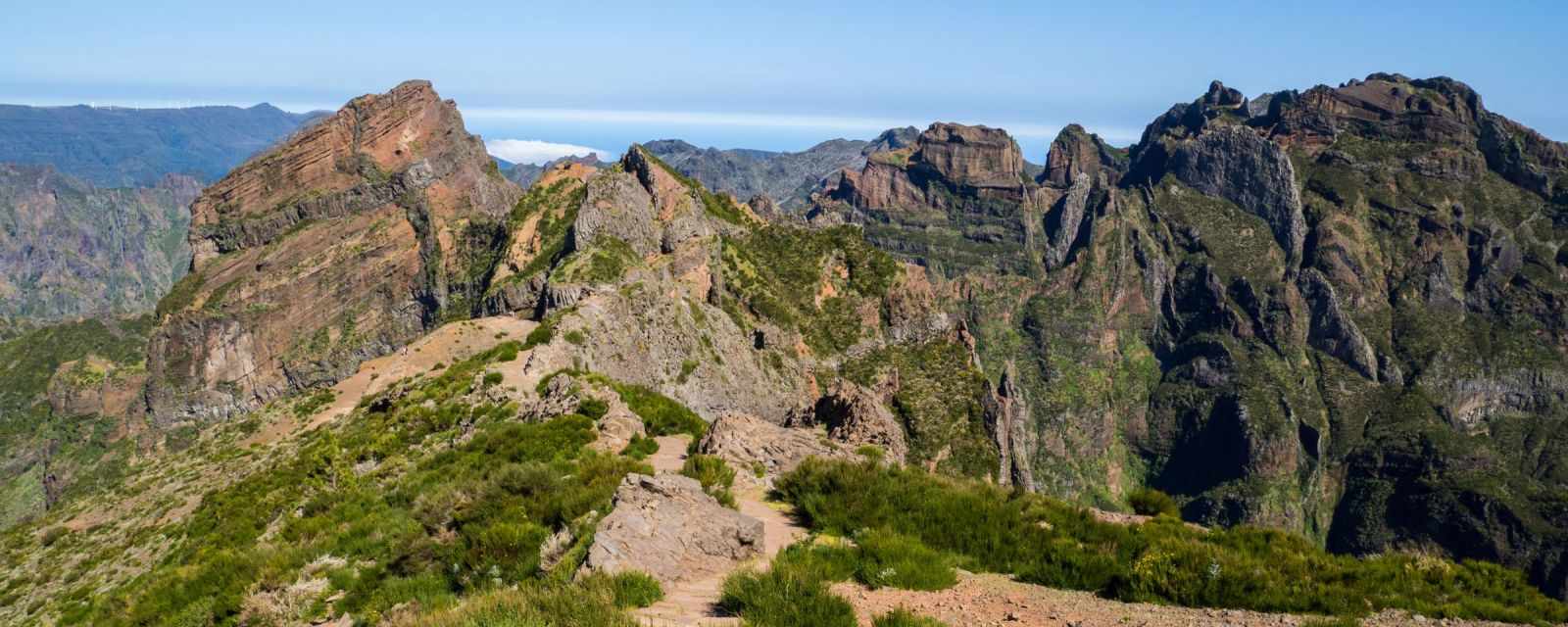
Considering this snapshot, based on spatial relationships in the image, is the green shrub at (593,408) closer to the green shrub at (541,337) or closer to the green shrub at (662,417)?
the green shrub at (662,417)

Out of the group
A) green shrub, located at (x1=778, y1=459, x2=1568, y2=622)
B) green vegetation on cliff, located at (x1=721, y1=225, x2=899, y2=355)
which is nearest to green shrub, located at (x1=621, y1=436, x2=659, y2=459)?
green shrub, located at (x1=778, y1=459, x2=1568, y2=622)

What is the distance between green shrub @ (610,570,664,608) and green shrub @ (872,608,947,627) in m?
3.22

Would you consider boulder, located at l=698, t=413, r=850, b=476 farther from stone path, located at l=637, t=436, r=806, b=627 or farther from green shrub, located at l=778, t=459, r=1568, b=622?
green shrub, located at l=778, t=459, r=1568, b=622

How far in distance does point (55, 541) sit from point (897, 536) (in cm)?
5349

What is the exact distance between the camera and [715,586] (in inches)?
480

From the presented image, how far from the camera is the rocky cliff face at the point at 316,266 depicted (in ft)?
411

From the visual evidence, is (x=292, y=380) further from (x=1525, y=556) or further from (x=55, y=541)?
(x=1525, y=556)

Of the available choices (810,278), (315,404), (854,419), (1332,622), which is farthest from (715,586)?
(810,278)

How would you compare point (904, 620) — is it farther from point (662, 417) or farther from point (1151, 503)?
point (662, 417)

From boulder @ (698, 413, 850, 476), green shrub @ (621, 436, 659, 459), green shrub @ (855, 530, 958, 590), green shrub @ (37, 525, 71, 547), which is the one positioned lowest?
green shrub @ (37, 525, 71, 547)

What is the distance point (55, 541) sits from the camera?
44031 millimetres

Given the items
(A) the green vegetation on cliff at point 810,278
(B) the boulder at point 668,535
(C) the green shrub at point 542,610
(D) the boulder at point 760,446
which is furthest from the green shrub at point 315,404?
(C) the green shrub at point 542,610

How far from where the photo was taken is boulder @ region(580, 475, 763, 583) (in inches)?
474

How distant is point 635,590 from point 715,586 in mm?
1534
